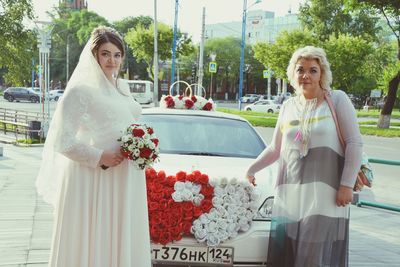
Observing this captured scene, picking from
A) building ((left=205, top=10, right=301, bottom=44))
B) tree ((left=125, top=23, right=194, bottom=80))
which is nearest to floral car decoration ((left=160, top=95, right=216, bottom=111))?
tree ((left=125, top=23, right=194, bottom=80))

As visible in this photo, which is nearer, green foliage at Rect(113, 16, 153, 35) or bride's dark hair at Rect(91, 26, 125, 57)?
bride's dark hair at Rect(91, 26, 125, 57)

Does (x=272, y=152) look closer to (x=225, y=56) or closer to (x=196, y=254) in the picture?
(x=196, y=254)

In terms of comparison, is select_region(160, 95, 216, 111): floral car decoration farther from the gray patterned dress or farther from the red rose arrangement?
the gray patterned dress

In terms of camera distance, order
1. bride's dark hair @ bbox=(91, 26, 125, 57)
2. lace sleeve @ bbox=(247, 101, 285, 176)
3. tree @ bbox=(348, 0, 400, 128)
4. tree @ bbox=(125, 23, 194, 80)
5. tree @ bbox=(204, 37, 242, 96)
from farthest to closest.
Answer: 1. tree @ bbox=(204, 37, 242, 96)
2. tree @ bbox=(125, 23, 194, 80)
3. tree @ bbox=(348, 0, 400, 128)
4. lace sleeve @ bbox=(247, 101, 285, 176)
5. bride's dark hair @ bbox=(91, 26, 125, 57)

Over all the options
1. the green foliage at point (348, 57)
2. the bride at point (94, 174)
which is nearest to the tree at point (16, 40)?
the bride at point (94, 174)


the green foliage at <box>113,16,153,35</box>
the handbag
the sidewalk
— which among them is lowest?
the sidewalk

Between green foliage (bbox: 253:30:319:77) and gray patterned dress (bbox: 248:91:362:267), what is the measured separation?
3589cm

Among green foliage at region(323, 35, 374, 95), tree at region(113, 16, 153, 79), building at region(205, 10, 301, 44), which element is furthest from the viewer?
building at region(205, 10, 301, 44)

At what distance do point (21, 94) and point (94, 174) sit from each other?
54.8 m

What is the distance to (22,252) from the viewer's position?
533 centimetres

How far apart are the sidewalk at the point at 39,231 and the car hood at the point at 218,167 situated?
4.74ft

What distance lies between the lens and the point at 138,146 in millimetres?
3275

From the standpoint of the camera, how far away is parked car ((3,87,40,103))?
55.3 m

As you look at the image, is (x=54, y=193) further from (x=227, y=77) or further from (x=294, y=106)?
(x=227, y=77)
